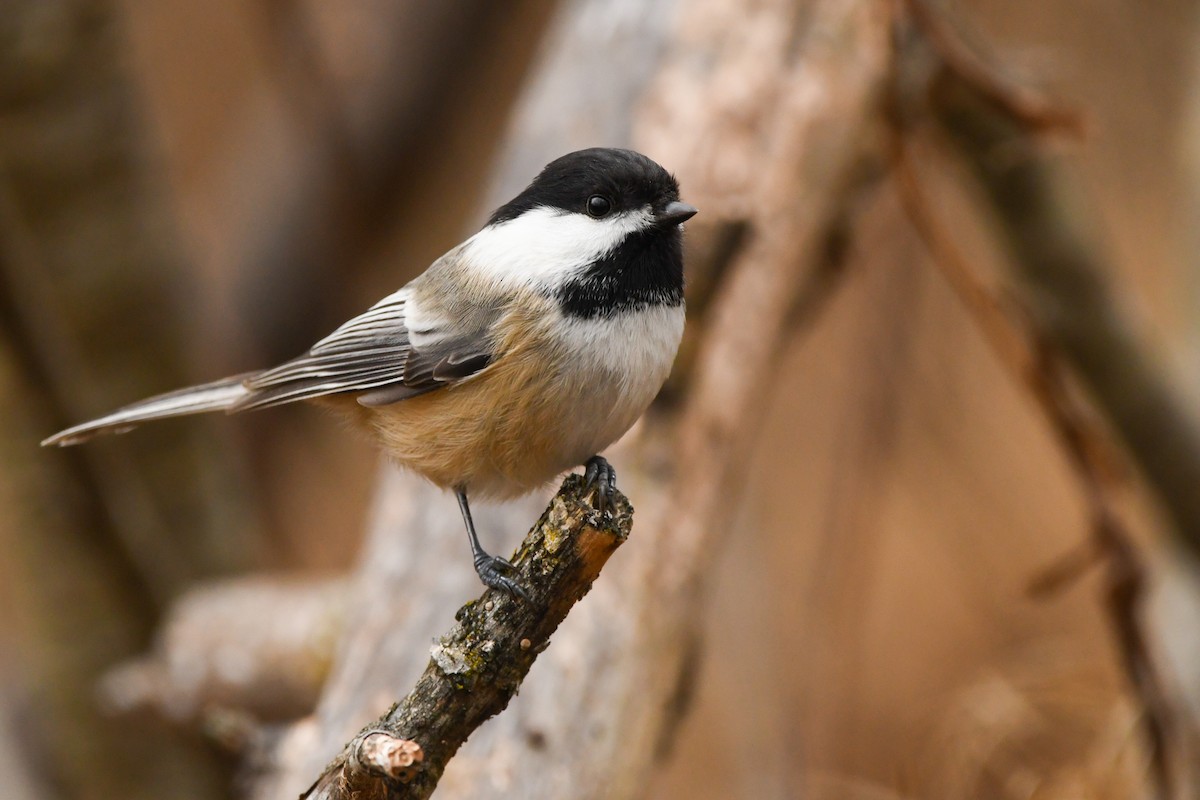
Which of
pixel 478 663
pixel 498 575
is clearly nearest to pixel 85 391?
pixel 498 575

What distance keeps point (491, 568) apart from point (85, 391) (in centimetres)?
217

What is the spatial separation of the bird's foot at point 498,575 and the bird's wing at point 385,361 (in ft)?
1.04

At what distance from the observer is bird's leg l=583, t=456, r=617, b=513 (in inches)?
55.9

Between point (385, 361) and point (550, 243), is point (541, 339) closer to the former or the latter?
point (550, 243)

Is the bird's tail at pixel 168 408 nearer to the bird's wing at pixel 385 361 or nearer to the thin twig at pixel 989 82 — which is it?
the bird's wing at pixel 385 361

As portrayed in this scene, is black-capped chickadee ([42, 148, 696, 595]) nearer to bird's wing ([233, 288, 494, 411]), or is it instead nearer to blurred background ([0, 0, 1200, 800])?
bird's wing ([233, 288, 494, 411])

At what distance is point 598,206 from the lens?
5.82 ft

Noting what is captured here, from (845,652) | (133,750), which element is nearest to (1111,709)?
(845,652)

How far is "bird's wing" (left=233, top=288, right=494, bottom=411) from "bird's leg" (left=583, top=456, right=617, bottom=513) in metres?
0.26

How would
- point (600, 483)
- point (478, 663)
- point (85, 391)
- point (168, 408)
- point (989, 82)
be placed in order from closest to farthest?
point (478, 663) < point (600, 483) < point (168, 408) < point (989, 82) < point (85, 391)

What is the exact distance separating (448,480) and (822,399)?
11.3 ft

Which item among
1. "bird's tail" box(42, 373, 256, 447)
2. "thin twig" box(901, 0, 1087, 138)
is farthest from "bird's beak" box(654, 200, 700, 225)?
"thin twig" box(901, 0, 1087, 138)

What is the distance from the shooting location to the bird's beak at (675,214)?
67.2 inches

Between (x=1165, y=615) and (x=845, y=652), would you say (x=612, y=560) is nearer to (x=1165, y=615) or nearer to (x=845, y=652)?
(x=845, y=652)
